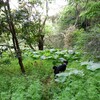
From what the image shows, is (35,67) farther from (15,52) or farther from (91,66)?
(91,66)

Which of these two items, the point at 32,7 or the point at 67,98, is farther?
the point at 32,7

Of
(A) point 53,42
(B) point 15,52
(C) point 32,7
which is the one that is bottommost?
(A) point 53,42

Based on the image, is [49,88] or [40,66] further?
[40,66]

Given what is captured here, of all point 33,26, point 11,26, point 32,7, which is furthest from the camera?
point 32,7

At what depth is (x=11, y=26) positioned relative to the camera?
5395 mm

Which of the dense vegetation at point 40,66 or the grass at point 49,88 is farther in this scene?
the dense vegetation at point 40,66

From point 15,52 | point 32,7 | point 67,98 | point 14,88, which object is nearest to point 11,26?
point 15,52

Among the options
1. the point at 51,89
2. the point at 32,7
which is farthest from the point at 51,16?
the point at 51,89

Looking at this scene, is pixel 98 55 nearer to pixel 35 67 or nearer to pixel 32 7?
pixel 35 67

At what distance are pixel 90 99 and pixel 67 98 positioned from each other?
0.33 meters

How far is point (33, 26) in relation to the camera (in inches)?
235

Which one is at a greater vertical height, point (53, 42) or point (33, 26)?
point (33, 26)

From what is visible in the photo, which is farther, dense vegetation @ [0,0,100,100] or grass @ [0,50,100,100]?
dense vegetation @ [0,0,100,100]

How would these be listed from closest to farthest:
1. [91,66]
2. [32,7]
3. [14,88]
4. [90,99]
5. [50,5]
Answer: [90,99]
[14,88]
[91,66]
[32,7]
[50,5]
